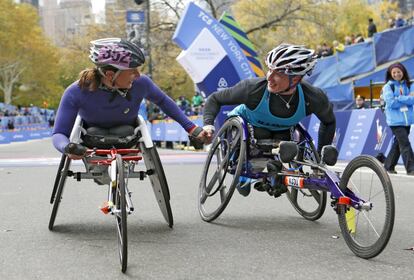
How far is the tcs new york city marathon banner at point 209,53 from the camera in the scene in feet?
57.6

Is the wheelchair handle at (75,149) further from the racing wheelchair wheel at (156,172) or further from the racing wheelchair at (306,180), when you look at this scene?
the racing wheelchair at (306,180)

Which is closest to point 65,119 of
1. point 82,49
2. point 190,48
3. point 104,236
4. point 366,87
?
point 104,236

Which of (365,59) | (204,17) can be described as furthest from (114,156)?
(365,59)

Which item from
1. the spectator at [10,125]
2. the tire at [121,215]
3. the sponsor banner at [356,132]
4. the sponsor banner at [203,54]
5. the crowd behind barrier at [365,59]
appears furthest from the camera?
the spectator at [10,125]

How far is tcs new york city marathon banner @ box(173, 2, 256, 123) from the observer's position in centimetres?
1756

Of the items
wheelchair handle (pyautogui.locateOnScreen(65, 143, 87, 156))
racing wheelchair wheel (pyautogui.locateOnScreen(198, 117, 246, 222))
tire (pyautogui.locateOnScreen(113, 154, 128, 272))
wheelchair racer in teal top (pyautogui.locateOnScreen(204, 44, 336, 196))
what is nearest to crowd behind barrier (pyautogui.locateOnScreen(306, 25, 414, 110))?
racing wheelchair wheel (pyautogui.locateOnScreen(198, 117, 246, 222))

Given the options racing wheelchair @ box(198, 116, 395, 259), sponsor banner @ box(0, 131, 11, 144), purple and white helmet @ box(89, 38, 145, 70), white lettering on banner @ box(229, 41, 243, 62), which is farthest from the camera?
sponsor banner @ box(0, 131, 11, 144)

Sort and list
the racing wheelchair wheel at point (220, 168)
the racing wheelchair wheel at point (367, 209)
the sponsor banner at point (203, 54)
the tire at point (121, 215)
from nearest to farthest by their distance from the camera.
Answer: the tire at point (121, 215) < the racing wheelchair wheel at point (367, 209) < the racing wheelchair wheel at point (220, 168) < the sponsor banner at point (203, 54)

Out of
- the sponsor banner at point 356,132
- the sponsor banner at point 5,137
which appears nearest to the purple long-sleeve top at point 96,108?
the sponsor banner at point 356,132

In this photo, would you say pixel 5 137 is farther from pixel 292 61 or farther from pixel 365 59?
pixel 292 61

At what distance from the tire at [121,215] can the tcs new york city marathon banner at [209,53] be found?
42.7 feet

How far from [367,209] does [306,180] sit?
867mm

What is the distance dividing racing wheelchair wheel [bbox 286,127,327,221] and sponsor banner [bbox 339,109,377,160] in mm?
7120

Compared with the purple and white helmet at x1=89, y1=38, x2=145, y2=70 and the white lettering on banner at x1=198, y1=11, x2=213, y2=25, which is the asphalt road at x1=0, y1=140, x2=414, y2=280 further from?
the white lettering on banner at x1=198, y1=11, x2=213, y2=25
